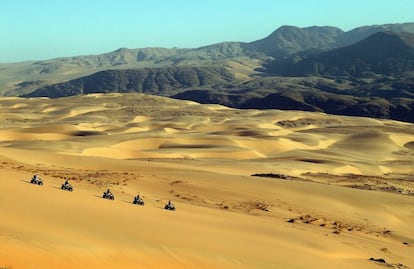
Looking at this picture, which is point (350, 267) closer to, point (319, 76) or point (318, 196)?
point (318, 196)

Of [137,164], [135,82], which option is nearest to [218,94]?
[135,82]

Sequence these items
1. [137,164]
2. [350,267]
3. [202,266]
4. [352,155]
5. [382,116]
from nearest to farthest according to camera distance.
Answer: [202,266], [350,267], [137,164], [352,155], [382,116]

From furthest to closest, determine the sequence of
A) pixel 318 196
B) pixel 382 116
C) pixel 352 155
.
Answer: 1. pixel 382 116
2. pixel 352 155
3. pixel 318 196

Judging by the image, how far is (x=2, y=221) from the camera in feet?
27.5

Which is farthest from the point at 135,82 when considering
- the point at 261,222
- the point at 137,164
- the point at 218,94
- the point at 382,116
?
the point at 261,222

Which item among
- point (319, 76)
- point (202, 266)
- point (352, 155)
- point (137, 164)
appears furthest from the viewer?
point (319, 76)

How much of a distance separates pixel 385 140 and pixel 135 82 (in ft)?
498

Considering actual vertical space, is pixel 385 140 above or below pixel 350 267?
below

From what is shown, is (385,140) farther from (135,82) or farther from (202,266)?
(135,82)

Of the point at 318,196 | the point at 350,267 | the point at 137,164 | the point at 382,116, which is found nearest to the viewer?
the point at 350,267

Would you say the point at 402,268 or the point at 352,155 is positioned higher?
the point at 402,268

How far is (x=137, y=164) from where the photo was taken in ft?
84.0

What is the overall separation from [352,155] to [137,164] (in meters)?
23.7

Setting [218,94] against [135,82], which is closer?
[218,94]
